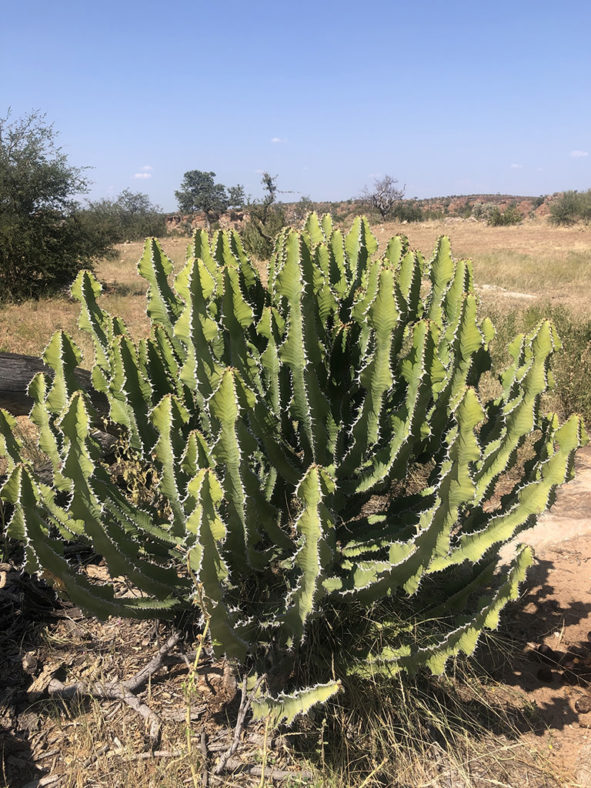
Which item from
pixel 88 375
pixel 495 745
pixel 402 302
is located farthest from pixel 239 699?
pixel 88 375

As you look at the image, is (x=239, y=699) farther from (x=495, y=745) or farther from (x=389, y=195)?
(x=389, y=195)

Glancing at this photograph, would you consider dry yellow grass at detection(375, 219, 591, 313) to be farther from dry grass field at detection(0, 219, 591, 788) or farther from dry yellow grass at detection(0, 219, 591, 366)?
dry grass field at detection(0, 219, 591, 788)

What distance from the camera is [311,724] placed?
2312mm

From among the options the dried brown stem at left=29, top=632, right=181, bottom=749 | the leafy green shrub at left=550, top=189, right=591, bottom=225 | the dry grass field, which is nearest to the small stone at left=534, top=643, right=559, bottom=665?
the dry grass field

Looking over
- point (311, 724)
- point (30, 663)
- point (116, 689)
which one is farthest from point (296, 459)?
point (30, 663)

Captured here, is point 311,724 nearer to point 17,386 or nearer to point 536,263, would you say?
point 17,386

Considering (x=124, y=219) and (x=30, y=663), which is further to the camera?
(x=124, y=219)

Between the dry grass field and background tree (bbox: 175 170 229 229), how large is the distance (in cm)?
5019

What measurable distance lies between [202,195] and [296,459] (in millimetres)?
52469

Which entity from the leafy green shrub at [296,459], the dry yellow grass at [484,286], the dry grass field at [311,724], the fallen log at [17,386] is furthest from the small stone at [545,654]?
the dry yellow grass at [484,286]

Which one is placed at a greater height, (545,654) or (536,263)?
(536,263)

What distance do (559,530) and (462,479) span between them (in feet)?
8.10

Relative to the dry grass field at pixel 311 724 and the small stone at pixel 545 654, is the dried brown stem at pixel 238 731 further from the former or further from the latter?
the small stone at pixel 545 654

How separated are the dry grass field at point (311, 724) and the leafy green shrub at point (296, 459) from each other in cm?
24
